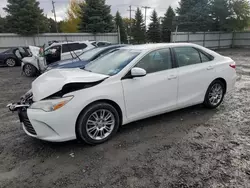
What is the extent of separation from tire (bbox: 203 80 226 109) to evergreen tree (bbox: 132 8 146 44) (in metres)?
30.8

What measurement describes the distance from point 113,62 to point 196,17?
82.7 feet

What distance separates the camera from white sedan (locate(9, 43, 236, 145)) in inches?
113

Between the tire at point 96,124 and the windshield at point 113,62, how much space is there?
63 centimetres

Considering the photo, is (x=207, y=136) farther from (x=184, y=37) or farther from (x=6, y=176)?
(x=184, y=37)


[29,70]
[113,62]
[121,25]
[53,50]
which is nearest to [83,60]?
[53,50]

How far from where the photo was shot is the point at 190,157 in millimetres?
2783

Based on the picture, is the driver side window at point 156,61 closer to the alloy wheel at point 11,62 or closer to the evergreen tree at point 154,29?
the alloy wheel at point 11,62

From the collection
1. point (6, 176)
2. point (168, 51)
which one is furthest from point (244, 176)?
point (6, 176)

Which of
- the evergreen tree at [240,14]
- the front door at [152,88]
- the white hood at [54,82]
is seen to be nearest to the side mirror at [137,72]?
the front door at [152,88]

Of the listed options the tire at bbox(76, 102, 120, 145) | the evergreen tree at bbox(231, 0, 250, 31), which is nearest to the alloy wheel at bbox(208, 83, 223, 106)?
the tire at bbox(76, 102, 120, 145)

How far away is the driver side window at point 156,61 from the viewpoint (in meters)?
3.54

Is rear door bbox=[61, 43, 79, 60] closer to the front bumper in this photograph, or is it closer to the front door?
the front door

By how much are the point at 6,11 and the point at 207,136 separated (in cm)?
2332

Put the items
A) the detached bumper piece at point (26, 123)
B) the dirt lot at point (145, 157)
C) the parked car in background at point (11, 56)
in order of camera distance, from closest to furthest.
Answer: the dirt lot at point (145, 157) → the detached bumper piece at point (26, 123) → the parked car in background at point (11, 56)
